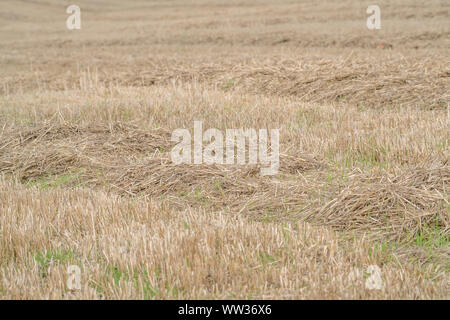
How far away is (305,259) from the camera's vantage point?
351 cm

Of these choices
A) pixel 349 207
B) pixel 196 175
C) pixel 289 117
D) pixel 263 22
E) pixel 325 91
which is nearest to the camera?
pixel 349 207

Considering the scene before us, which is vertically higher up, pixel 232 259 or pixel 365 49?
pixel 365 49

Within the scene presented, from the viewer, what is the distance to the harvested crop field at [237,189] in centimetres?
335

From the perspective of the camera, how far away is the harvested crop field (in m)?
3.35

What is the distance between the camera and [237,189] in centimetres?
512

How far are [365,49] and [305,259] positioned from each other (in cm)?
1416

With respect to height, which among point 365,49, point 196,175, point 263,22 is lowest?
point 196,175

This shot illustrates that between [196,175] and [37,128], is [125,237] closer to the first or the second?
[196,175]

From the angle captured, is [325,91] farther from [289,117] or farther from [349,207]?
[349,207]

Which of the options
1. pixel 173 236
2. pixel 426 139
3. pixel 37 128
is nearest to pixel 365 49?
pixel 426 139

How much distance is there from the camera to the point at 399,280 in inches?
126
